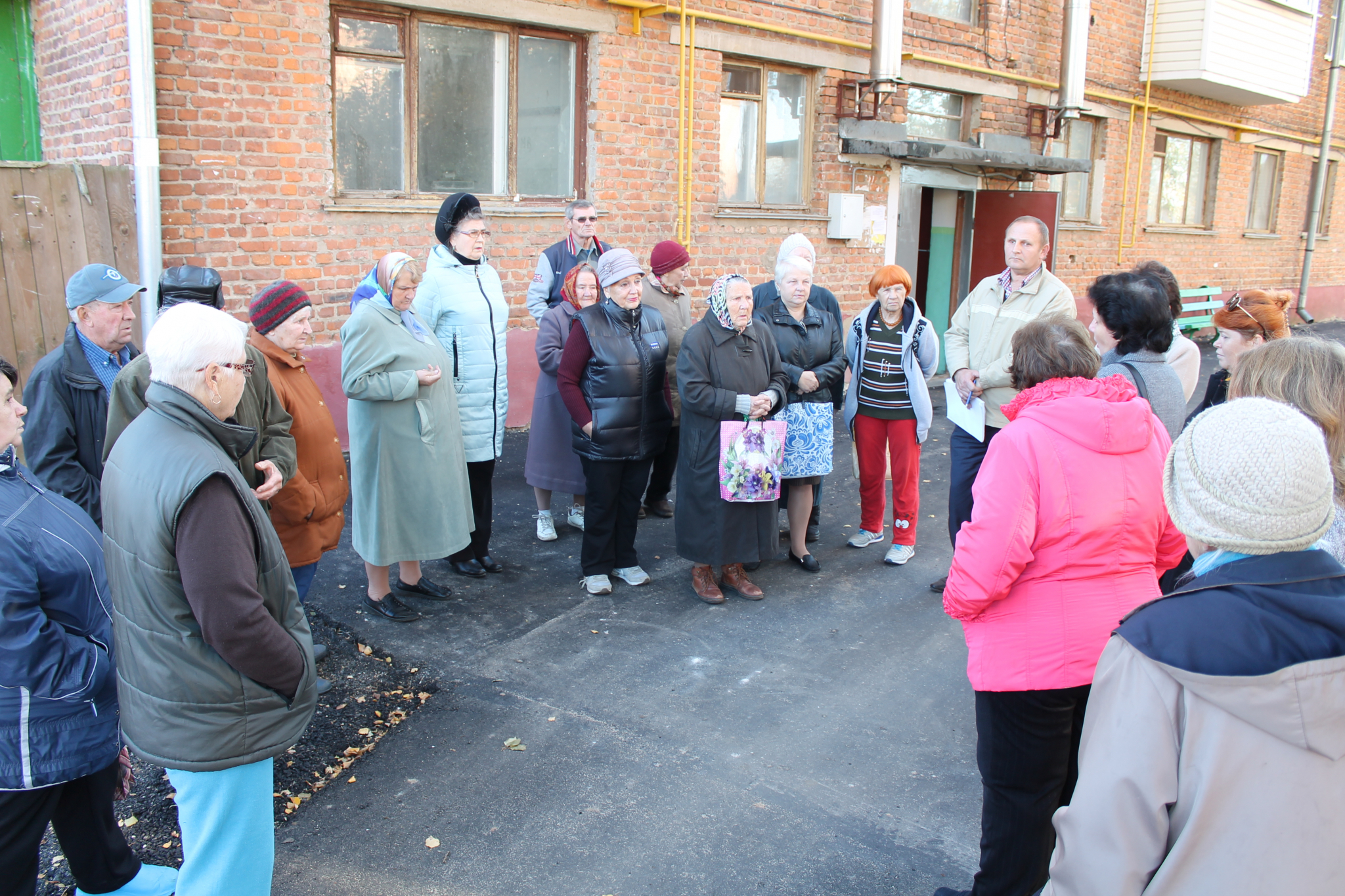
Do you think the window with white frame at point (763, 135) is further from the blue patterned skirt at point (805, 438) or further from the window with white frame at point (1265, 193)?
the window with white frame at point (1265, 193)

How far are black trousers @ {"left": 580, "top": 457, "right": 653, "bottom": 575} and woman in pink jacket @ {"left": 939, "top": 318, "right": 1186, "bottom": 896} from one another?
2840mm

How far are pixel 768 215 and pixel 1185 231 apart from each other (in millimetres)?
9949

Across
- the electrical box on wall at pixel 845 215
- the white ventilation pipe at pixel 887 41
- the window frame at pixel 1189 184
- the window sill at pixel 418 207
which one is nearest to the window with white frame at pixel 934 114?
the white ventilation pipe at pixel 887 41

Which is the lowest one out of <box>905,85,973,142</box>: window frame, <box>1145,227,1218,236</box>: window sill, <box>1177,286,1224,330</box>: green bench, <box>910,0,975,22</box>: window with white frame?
<box>1177,286,1224,330</box>: green bench

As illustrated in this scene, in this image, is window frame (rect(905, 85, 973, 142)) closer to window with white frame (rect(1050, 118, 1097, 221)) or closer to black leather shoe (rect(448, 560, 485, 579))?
window with white frame (rect(1050, 118, 1097, 221))

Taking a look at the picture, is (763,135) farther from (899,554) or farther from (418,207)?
(899,554)

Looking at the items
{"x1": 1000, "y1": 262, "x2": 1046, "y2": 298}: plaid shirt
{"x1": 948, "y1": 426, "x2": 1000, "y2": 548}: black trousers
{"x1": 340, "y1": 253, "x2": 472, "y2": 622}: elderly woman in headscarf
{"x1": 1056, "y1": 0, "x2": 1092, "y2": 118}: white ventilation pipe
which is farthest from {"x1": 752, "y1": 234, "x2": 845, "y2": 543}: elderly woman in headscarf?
{"x1": 1056, "y1": 0, "x2": 1092, "y2": 118}: white ventilation pipe

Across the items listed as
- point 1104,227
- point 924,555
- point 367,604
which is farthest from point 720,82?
point 1104,227

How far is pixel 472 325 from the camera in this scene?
5.25 m

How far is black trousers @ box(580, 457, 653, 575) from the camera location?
206 inches

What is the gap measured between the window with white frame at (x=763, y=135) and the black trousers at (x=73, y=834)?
8682mm

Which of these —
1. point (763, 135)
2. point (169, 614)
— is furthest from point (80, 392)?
point (763, 135)

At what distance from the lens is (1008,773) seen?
260 centimetres

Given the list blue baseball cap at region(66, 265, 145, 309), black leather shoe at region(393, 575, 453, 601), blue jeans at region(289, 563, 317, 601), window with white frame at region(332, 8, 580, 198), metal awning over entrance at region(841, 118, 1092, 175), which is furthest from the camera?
metal awning over entrance at region(841, 118, 1092, 175)
